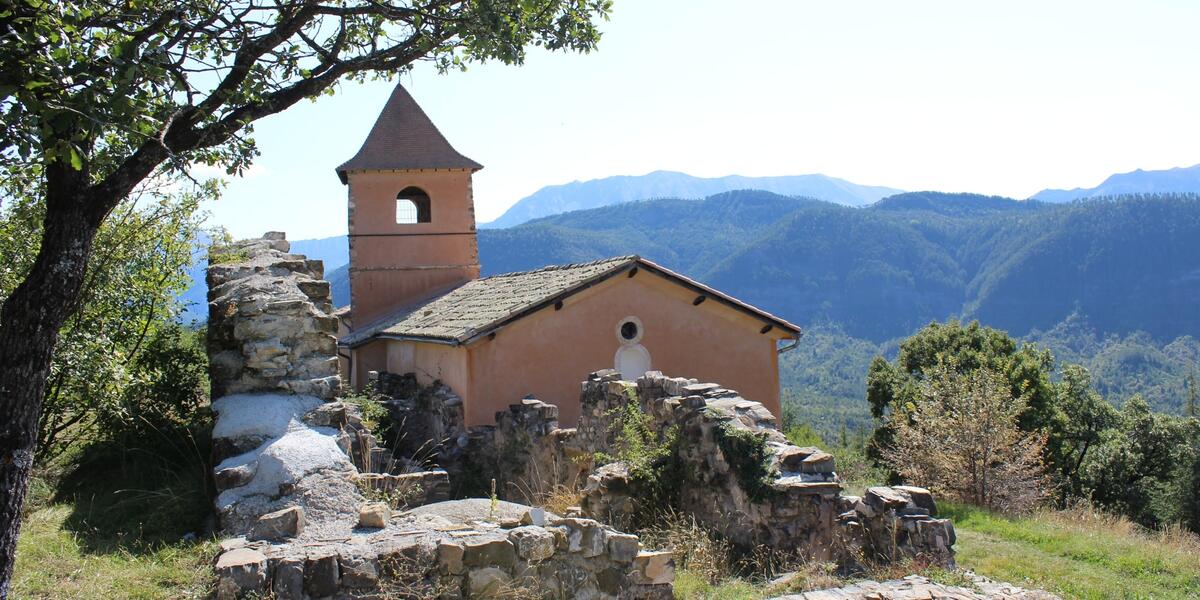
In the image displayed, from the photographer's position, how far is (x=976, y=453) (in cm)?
1384

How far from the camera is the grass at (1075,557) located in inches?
339

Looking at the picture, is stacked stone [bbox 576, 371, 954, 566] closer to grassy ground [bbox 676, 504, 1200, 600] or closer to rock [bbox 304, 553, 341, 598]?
grassy ground [bbox 676, 504, 1200, 600]

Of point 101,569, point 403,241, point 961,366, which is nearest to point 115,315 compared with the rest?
point 101,569

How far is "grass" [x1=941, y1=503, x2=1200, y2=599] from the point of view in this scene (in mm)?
8617

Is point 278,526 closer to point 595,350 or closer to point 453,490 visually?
point 453,490

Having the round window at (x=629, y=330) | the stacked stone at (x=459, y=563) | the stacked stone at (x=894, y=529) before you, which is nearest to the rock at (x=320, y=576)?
the stacked stone at (x=459, y=563)

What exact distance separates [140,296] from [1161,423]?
3384 cm

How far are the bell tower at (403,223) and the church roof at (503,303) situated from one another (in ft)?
9.15

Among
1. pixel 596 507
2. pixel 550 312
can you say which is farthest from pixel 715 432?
pixel 550 312

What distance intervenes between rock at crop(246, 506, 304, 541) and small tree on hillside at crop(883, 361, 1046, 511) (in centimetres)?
1042

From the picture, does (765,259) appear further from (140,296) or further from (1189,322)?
(140,296)

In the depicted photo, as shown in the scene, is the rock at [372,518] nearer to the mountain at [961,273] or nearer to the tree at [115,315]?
the tree at [115,315]

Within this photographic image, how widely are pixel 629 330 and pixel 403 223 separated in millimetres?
9333

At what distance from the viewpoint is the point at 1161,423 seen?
3288cm
